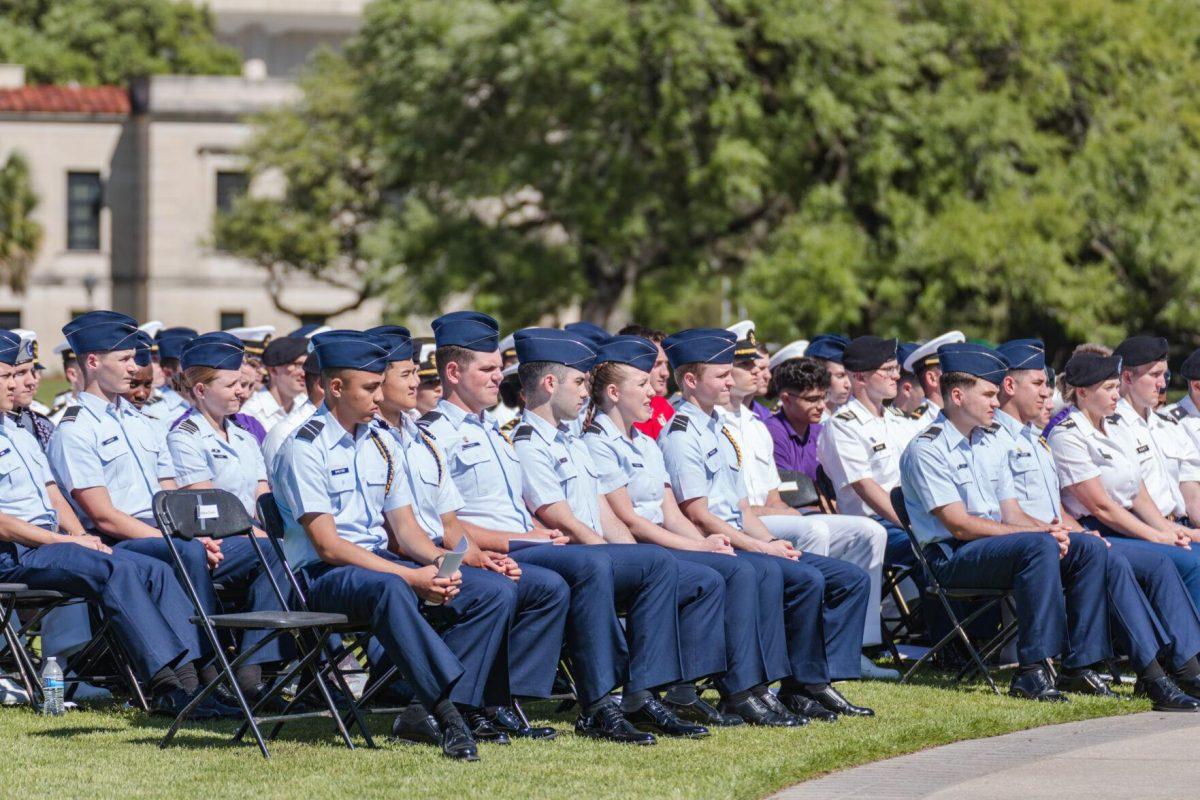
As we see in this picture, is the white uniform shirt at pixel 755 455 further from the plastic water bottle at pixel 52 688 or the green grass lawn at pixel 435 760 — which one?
the plastic water bottle at pixel 52 688

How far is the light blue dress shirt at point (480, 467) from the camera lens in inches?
367

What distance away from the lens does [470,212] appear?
34.7 metres

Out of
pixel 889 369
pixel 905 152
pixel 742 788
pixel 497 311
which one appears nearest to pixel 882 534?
pixel 889 369

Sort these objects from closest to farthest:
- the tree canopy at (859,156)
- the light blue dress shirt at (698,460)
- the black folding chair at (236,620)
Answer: the black folding chair at (236,620) < the light blue dress shirt at (698,460) < the tree canopy at (859,156)

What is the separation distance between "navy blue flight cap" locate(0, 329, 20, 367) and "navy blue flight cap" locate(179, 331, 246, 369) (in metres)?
0.93

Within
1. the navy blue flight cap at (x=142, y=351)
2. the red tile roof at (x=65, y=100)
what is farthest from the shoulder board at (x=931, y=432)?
the red tile roof at (x=65, y=100)

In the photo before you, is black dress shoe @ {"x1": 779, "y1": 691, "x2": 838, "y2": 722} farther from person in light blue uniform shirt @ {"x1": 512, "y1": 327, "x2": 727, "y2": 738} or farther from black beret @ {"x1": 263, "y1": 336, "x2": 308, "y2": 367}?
black beret @ {"x1": 263, "y1": 336, "x2": 308, "y2": 367}

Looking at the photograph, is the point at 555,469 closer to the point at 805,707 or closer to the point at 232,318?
the point at 805,707

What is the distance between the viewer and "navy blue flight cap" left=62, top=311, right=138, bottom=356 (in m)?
10.1

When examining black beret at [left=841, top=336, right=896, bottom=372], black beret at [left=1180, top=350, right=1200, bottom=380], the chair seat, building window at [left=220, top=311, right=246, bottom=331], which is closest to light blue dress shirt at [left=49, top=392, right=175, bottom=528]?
the chair seat

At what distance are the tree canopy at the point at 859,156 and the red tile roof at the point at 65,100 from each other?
109ft

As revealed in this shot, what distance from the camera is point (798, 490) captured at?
39.1 ft

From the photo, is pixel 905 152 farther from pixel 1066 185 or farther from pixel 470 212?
pixel 470 212

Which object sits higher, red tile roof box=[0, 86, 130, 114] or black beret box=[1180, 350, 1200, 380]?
black beret box=[1180, 350, 1200, 380]
